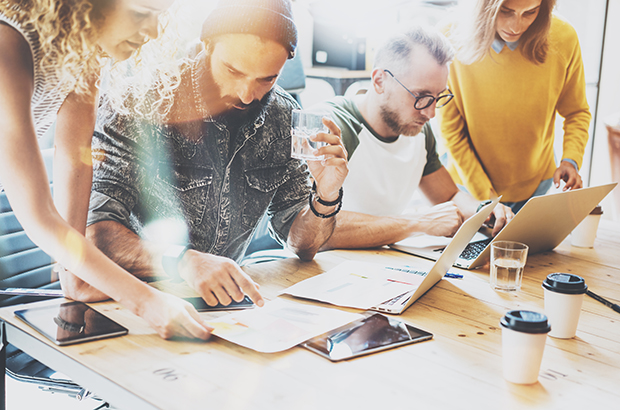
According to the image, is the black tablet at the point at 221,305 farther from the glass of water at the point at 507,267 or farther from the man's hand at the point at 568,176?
the man's hand at the point at 568,176

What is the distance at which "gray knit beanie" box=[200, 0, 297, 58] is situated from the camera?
117 centimetres

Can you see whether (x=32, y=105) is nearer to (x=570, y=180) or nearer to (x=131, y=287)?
(x=131, y=287)

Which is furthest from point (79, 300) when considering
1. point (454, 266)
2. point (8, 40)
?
point (454, 266)

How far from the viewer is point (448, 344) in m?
0.84

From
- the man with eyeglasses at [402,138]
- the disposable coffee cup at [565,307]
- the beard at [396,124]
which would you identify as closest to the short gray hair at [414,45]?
the man with eyeglasses at [402,138]

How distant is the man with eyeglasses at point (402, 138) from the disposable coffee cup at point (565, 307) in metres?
0.62

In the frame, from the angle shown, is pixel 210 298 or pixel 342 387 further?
pixel 210 298

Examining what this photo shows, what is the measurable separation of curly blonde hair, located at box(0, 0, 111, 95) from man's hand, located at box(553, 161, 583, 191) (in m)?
1.49

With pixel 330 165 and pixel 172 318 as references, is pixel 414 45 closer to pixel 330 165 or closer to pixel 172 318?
pixel 330 165

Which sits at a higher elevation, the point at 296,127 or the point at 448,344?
the point at 296,127

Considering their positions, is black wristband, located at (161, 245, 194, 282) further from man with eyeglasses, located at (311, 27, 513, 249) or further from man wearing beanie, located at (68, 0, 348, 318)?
man with eyeglasses, located at (311, 27, 513, 249)

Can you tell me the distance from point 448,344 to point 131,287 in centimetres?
52

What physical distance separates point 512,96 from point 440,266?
1.22 m

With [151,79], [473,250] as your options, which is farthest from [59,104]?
[473,250]
